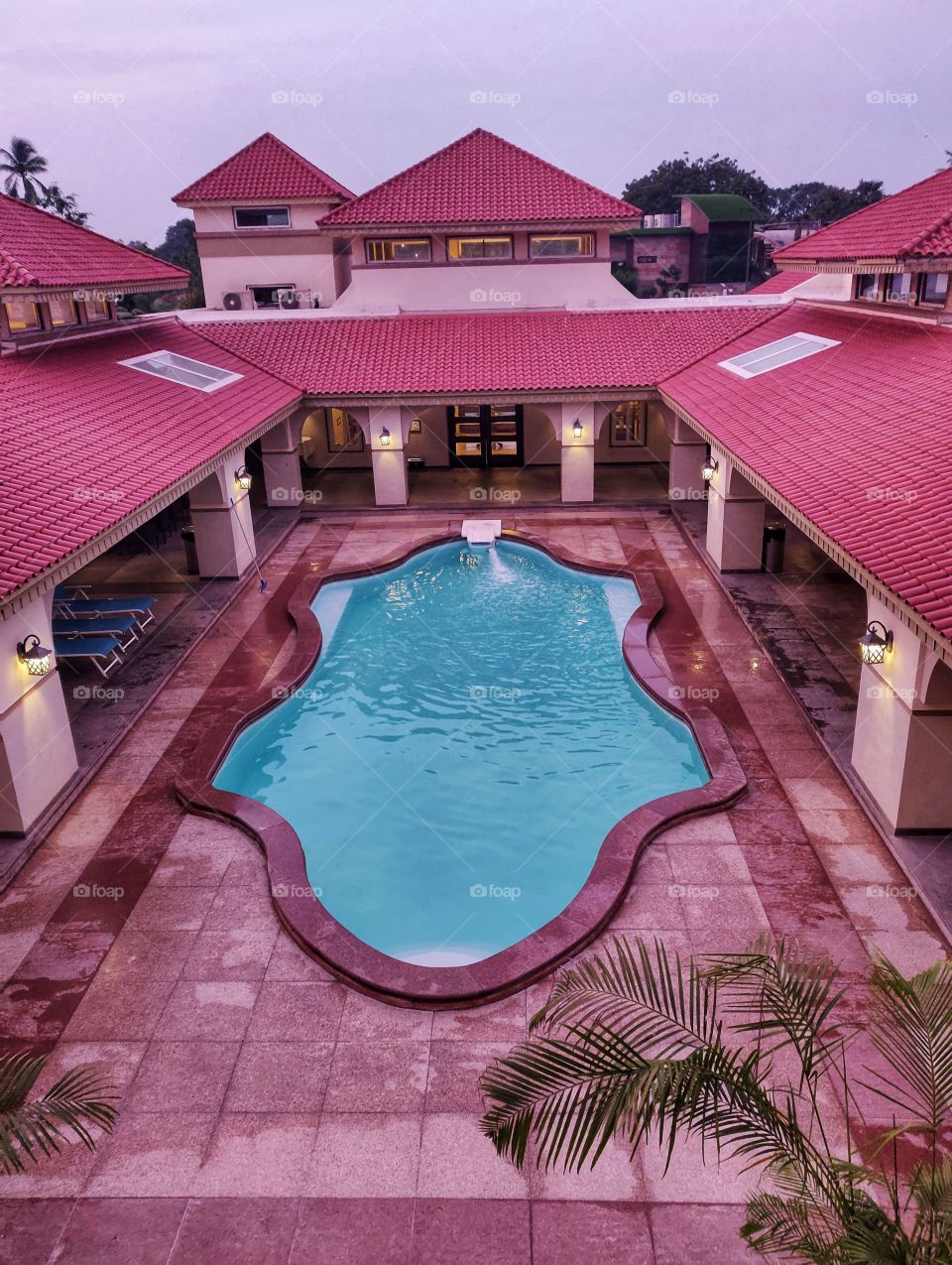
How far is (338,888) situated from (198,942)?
69.3 inches

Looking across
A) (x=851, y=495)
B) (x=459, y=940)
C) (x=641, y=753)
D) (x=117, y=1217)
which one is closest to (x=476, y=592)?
(x=641, y=753)

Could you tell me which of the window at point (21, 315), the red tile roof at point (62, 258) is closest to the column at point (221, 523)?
the window at point (21, 315)

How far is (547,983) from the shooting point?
8.46 meters

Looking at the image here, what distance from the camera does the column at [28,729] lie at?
33.6ft

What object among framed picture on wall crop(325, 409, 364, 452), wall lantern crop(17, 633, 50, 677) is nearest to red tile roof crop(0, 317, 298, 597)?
wall lantern crop(17, 633, 50, 677)

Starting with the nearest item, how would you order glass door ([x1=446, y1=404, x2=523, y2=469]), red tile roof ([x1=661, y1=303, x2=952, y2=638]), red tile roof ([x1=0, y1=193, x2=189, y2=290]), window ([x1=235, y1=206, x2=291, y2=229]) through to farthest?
red tile roof ([x1=661, y1=303, x2=952, y2=638]) < red tile roof ([x1=0, y1=193, x2=189, y2=290]) < glass door ([x1=446, y1=404, x2=523, y2=469]) < window ([x1=235, y1=206, x2=291, y2=229])

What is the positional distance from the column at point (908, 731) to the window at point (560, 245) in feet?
62.1

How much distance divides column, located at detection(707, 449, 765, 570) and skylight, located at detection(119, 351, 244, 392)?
1108 cm

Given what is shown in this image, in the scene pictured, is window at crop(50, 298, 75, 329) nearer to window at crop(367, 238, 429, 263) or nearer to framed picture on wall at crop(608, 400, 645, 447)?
window at crop(367, 238, 429, 263)

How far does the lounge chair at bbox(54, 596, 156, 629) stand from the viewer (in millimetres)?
15750

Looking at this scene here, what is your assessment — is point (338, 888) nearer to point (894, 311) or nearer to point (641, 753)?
point (641, 753)

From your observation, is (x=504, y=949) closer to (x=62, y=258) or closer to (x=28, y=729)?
(x=28, y=729)

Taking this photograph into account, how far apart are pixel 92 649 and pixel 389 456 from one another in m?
11.3

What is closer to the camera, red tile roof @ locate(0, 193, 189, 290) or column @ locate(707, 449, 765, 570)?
red tile roof @ locate(0, 193, 189, 290)
